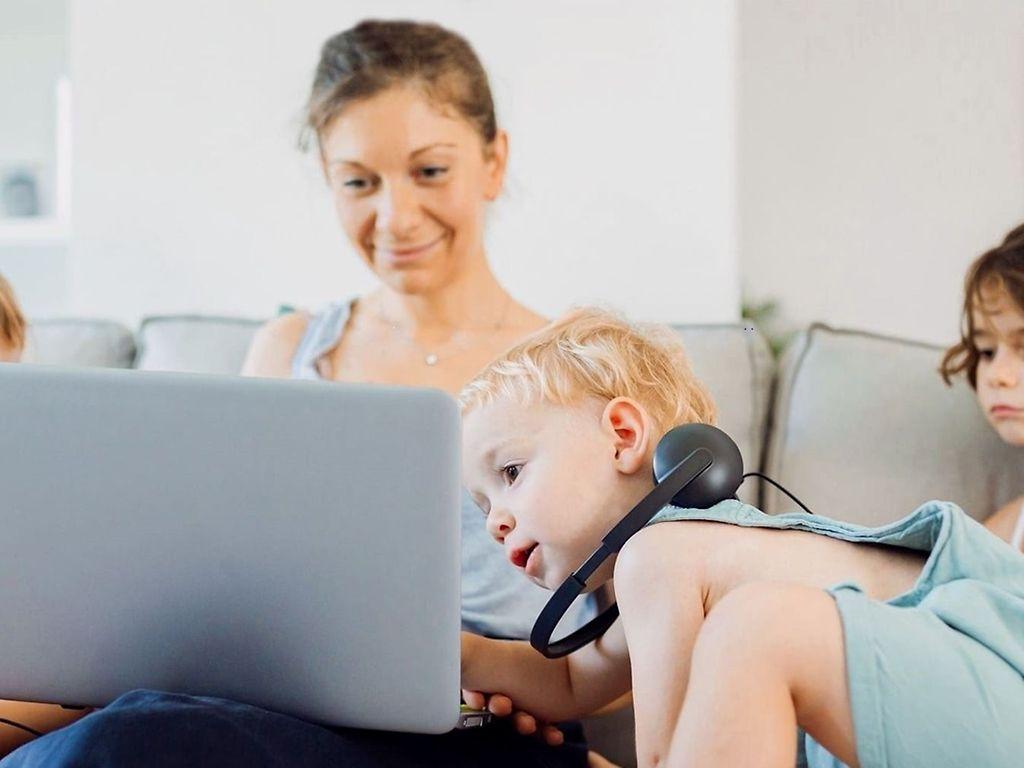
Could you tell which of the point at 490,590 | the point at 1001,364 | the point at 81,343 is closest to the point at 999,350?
the point at 1001,364

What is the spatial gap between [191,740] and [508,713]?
1.39 feet

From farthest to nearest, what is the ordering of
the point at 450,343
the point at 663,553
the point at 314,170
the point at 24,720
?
the point at 314,170 → the point at 450,343 → the point at 24,720 → the point at 663,553

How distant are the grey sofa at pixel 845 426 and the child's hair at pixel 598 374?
0.53 meters

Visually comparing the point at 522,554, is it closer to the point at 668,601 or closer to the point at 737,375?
the point at 668,601

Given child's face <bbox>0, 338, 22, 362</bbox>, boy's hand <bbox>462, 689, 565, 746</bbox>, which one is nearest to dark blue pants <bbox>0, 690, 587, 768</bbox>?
boy's hand <bbox>462, 689, 565, 746</bbox>

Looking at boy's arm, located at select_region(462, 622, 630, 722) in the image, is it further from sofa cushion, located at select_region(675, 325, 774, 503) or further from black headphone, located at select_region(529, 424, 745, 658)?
sofa cushion, located at select_region(675, 325, 774, 503)

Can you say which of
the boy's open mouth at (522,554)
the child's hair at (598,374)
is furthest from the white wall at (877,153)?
the boy's open mouth at (522,554)

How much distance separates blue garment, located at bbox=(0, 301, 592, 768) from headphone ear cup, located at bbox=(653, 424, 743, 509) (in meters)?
0.31

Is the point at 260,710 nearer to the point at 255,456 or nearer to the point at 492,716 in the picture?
the point at 255,456

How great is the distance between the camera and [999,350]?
1601mm

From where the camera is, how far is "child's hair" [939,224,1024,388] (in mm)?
1626

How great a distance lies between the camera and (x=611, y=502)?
42.0 inches

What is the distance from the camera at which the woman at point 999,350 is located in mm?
1563

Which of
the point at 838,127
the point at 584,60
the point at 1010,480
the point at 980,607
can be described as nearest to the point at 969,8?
the point at 838,127
